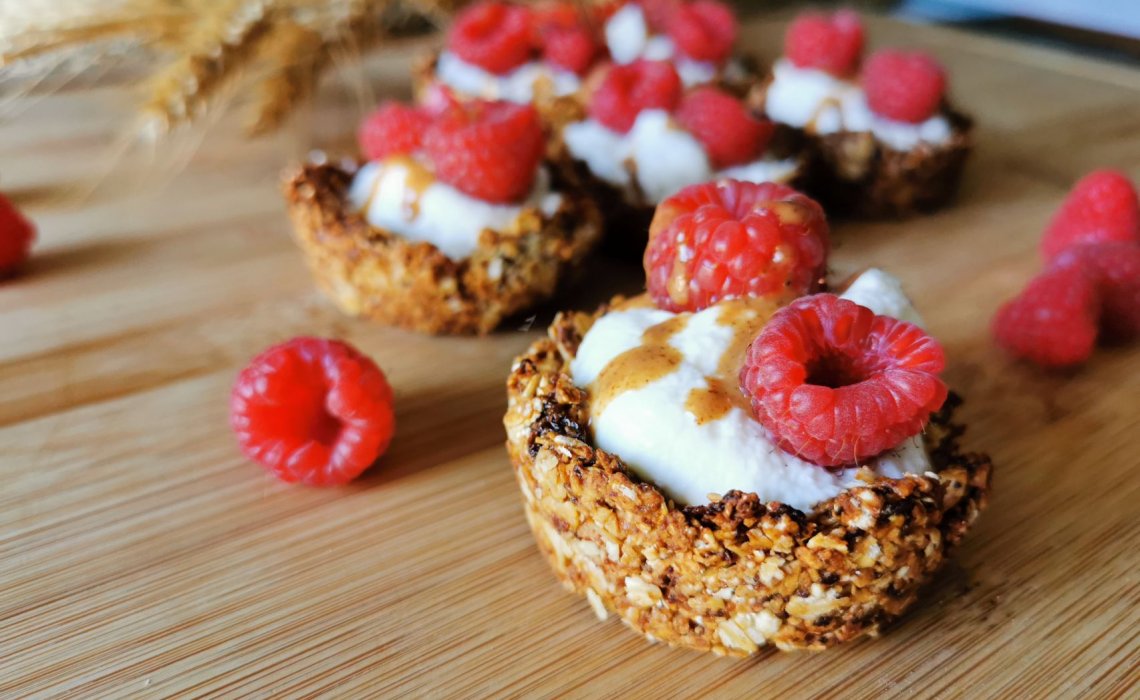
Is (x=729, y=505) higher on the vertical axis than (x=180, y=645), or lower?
higher

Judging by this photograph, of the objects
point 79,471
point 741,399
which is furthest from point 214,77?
point 741,399

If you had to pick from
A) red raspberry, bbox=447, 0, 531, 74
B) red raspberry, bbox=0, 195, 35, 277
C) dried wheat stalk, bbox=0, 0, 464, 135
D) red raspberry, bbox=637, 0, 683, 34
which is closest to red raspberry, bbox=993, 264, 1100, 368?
red raspberry, bbox=637, 0, 683, 34

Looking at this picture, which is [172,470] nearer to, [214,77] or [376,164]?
[376,164]

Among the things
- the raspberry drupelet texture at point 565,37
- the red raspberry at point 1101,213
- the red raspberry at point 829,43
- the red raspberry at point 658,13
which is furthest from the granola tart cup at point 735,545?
the red raspberry at point 658,13

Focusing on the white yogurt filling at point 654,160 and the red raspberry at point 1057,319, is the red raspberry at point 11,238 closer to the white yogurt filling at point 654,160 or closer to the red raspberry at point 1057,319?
the white yogurt filling at point 654,160

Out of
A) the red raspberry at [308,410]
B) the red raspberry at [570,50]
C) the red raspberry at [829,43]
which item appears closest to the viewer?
the red raspberry at [308,410]

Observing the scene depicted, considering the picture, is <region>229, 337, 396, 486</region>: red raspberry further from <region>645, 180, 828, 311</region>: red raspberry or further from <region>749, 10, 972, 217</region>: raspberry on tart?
<region>749, 10, 972, 217</region>: raspberry on tart

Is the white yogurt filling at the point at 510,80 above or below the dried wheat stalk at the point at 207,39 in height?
below
